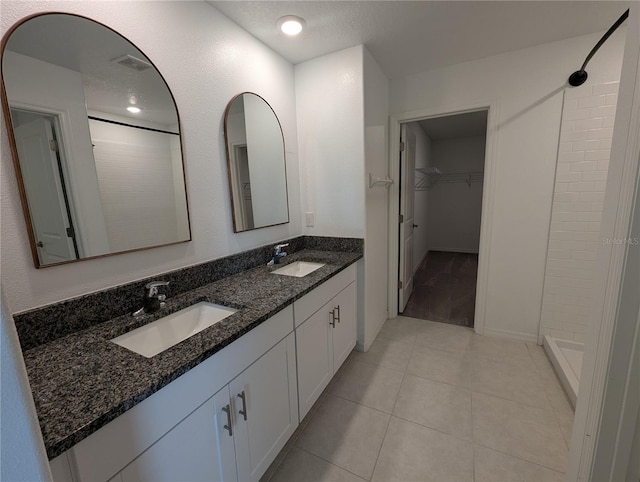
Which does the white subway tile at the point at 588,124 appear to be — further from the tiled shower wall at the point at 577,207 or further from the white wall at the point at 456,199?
the white wall at the point at 456,199

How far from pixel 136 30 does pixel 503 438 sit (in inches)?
107

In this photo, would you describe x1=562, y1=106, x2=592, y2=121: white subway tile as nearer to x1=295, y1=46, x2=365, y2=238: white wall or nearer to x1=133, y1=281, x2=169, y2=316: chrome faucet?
x1=295, y1=46, x2=365, y2=238: white wall

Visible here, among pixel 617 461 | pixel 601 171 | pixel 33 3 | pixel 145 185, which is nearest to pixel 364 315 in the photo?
pixel 617 461

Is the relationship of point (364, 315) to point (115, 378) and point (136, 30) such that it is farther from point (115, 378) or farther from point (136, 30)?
point (136, 30)

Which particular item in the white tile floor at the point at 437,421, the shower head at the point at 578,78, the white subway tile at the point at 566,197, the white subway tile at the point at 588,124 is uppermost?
the shower head at the point at 578,78

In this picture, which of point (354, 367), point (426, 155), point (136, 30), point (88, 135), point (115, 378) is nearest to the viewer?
point (115, 378)

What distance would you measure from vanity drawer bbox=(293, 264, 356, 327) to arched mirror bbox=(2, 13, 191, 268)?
73cm

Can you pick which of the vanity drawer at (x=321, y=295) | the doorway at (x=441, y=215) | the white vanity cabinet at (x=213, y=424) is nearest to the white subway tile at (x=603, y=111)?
the doorway at (x=441, y=215)

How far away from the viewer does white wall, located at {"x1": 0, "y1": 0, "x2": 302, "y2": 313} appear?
3.05ft

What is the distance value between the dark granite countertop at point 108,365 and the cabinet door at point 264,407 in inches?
8.3

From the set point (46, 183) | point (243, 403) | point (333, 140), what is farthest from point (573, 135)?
point (46, 183)

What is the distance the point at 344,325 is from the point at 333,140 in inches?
55.3

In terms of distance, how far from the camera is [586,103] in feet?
6.50

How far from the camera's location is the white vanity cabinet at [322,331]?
146 centimetres
